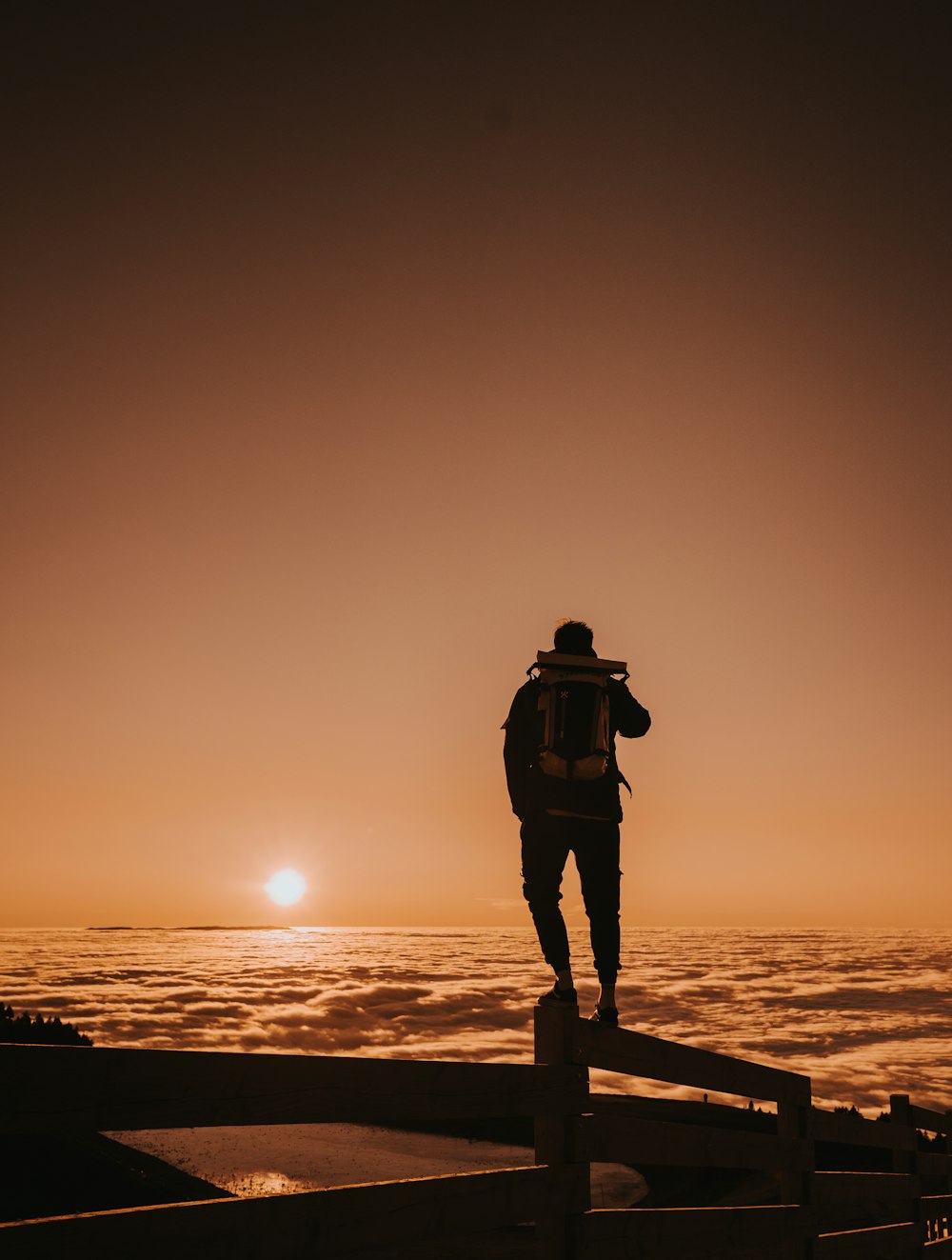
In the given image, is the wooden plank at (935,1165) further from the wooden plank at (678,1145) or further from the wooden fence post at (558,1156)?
the wooden fence post at (558,1156)

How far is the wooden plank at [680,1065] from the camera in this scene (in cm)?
478

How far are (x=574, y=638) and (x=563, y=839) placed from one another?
1271mm

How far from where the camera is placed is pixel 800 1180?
6.40 metres

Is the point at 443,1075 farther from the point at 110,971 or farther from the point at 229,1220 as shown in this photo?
the point at 110,971

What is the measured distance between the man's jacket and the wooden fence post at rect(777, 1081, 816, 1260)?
2432mm

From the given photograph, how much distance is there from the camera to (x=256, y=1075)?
3.17 meters

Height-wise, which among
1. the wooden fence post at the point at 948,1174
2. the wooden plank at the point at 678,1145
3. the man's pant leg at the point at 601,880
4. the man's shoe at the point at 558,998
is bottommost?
the wooden fence post at the point at 948,1174

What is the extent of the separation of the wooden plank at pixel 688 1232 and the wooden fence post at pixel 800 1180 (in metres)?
0.09

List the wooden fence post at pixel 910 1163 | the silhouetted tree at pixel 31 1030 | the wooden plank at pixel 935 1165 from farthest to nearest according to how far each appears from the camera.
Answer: the silhouetted tree at pixel 31 1030 → the wooden plank at pixel 935 1165 → the wooden fence post at pixel 910 1163

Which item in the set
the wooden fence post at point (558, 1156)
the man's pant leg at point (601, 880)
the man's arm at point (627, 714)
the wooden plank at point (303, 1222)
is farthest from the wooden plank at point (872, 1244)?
the man's arm at point (627, 714)

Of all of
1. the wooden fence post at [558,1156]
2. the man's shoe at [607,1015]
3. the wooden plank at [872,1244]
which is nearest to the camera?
the wooden fence post at [558,1156]

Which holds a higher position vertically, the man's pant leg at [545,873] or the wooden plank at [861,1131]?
the man's pant leg at [545,873]

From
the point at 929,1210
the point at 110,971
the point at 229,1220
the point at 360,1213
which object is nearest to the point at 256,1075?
the point at 229,1220

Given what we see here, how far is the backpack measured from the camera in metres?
5.82
